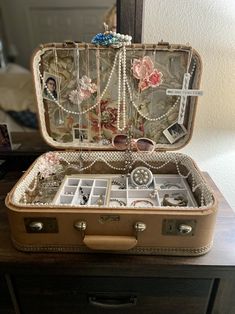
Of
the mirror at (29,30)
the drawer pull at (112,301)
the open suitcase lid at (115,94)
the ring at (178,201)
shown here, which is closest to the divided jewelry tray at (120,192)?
the ring at (178,201)

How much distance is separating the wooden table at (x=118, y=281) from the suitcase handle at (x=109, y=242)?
49 mm

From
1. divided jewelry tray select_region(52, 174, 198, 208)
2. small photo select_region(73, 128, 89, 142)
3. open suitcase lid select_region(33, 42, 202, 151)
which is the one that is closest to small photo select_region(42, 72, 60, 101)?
open suitcase lid select_region(33, 42, 202, 151)

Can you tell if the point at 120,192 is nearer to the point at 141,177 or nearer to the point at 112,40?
the point at 141,177

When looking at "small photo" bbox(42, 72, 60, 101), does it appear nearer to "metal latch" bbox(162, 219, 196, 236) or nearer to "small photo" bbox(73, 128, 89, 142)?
"small photo" bbox(73, 128, 89, 142)

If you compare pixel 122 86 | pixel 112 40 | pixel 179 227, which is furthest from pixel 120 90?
pixel 179 227

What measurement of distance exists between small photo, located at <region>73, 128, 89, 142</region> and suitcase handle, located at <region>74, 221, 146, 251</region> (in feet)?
1.11

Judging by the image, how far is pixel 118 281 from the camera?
0.53m

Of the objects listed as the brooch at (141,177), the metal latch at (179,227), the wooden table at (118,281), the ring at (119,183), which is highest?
the metal latch at (179,227)

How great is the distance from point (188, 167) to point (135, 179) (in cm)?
16

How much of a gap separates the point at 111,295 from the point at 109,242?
182 millimetres

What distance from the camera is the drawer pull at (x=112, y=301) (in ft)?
1.83

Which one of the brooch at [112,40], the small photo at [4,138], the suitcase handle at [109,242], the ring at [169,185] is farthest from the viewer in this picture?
the small photo at [4,138]

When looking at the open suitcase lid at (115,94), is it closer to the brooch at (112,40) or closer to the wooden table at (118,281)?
the brooch at (112,40)

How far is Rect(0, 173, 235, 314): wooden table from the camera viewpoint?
499 millimetres
